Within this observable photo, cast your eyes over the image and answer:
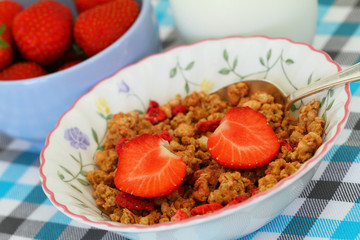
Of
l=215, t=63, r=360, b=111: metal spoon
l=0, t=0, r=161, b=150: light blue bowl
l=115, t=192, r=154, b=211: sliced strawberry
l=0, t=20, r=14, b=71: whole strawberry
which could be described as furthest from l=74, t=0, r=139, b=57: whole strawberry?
l=115, t=192, r=154, b=211: sliced strawberry

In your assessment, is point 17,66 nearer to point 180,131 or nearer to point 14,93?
point 14,93

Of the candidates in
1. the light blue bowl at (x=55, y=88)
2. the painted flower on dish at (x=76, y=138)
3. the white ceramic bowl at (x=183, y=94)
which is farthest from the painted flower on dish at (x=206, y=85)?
the painted flower on dish at (x=76, y=138)

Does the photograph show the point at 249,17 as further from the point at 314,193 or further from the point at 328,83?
the point at 314,193

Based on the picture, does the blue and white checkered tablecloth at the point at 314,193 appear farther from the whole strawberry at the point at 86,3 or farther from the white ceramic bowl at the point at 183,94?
the whole strawberry at the point at 86,3

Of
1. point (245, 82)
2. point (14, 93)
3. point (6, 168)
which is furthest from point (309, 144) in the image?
point (6, 168)

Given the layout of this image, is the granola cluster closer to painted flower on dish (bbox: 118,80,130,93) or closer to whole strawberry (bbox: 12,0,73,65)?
painted flower on dish (bbox: 118,80,130,93)

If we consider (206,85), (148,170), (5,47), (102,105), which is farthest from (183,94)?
(5,47)
